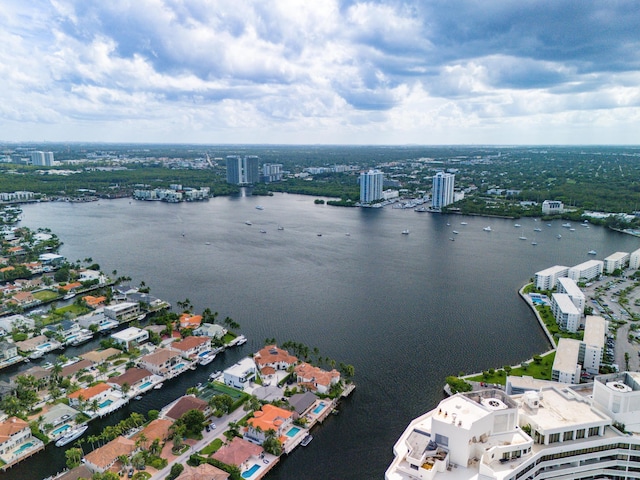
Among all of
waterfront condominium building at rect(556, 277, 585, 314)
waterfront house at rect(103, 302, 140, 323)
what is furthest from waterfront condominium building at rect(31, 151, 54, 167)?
waterfront condominium building at rect(556, 277, 585, 314)

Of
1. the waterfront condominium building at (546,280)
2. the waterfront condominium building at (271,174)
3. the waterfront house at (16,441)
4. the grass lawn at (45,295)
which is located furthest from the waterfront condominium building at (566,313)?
the waterfront condominium building at (271,174)

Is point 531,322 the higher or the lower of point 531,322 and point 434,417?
the lower

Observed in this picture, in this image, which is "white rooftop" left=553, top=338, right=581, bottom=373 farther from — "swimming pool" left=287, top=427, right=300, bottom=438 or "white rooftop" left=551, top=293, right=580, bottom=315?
"swimming pool" left=287, top=427, right=300, bottom=438

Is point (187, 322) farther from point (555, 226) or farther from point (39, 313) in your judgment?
point (555, 226)

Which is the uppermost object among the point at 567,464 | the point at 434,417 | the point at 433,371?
the point at 434,417

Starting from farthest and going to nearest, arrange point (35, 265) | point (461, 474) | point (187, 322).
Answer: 1. point (35, 265)
2. point (187, 322)
3. point (461, 474)

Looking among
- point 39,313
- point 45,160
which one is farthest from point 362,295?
point 45,160

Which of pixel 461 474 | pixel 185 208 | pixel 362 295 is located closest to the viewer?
pixel 461 474

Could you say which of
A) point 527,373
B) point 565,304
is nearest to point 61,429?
point 527,373

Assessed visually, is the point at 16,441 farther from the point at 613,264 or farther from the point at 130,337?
the point at 613,264
